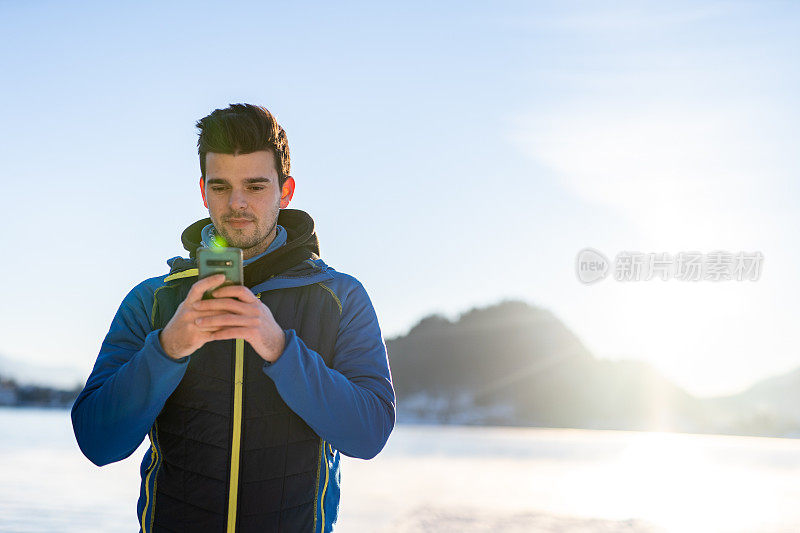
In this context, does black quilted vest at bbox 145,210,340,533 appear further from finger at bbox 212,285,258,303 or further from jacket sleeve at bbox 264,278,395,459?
finger at bbox 212,285,258,303

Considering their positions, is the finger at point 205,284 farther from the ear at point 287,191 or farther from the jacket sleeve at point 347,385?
the ear at point 287,191

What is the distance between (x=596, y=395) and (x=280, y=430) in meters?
121

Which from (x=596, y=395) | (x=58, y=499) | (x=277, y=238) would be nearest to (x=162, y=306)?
(x=277, y=238)

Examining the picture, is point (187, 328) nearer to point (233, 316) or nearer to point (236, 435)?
point (233, 316)

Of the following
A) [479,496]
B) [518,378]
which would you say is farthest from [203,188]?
[518,378]

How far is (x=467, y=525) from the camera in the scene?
12109mm

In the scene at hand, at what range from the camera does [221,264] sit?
2086 mm

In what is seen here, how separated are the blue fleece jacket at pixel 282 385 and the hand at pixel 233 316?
146 mm

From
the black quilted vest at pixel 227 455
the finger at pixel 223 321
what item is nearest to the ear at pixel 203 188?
the black quilted vest at pixel 227 455

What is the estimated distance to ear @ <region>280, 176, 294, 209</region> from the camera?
2945 mm

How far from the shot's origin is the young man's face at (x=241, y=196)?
2.72 m

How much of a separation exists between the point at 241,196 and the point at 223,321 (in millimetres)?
851

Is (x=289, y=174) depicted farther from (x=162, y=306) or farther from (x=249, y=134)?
(x=162, y=306)

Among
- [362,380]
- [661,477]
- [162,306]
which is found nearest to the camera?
[362,380]
